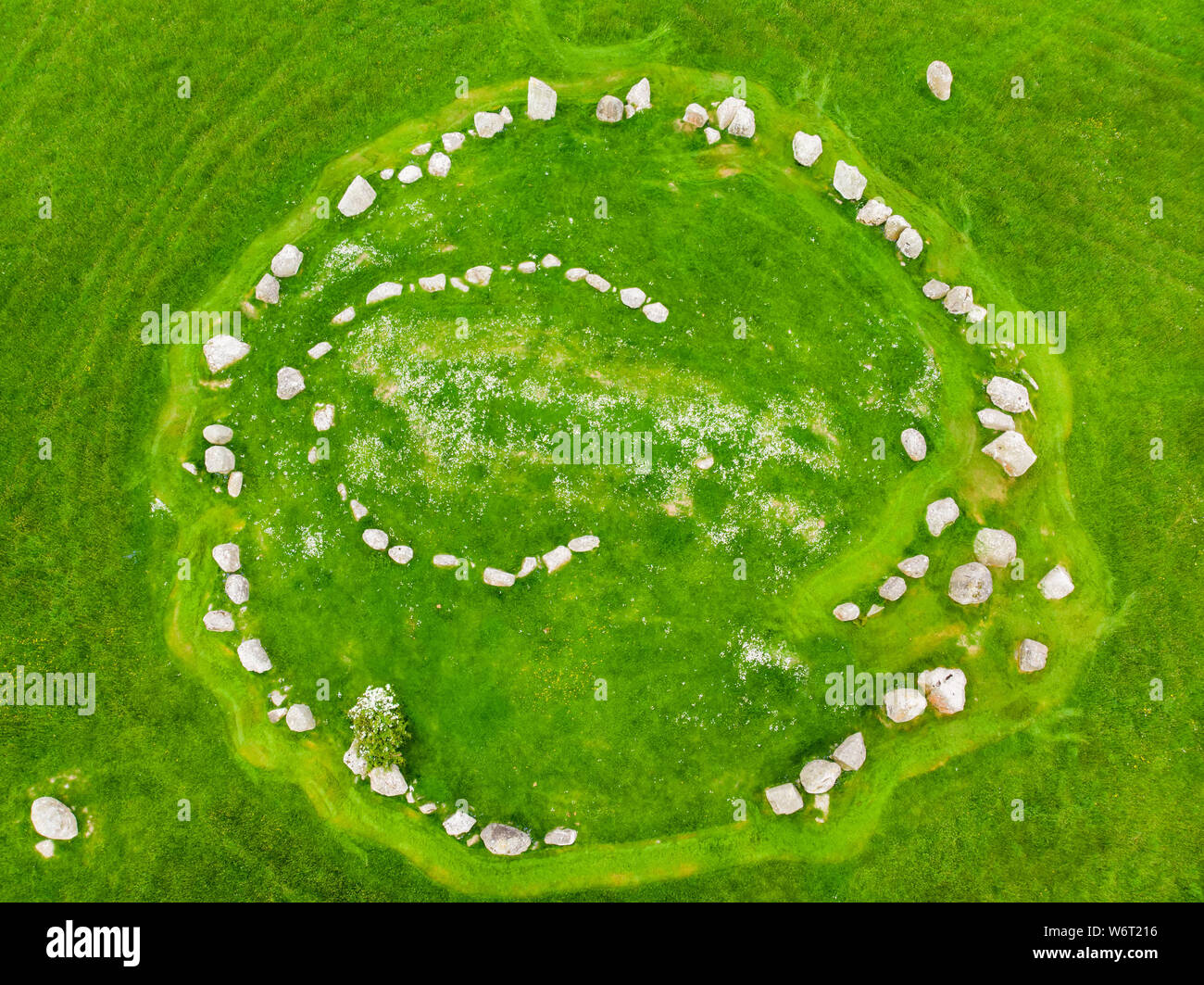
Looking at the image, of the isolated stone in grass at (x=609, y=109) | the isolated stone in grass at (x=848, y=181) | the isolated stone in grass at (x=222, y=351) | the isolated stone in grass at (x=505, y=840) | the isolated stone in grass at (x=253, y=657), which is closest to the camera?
the isolated stone in grass at (x=505, y=840)

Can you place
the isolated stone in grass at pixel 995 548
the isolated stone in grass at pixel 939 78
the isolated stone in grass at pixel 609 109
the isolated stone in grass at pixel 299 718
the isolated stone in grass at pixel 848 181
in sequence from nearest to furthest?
the isolated stone in grass at pixel 299 718 < the isolated stone in grass at pixel 995 548 < the isolated stone in grass at pixel 609 109 < the isolated stone in grass at pixel 848 181 < the isolated stone in grass at pixel 939 78

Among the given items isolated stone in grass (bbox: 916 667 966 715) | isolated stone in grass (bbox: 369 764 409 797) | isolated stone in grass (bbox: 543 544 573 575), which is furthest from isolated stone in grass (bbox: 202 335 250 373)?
isolated stone in grass (bbox: 916 667 966 715)

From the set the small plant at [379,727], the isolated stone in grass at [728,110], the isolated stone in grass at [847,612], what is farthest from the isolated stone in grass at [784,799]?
the isolated stone in grass at [728,110]

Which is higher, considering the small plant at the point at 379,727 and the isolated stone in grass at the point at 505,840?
the small plant at the point at 379,727

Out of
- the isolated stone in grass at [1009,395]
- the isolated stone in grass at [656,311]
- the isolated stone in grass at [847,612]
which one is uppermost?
the isolated stone in grass at [656,311]

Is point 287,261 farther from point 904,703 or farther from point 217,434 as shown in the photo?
point 904,703

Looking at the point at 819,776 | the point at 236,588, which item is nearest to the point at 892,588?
the point at 819,776

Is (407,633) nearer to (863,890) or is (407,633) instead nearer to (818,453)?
(818,453)

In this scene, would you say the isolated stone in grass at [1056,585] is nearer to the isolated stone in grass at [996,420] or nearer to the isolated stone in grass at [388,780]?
the isolated stone in grass at [996,420]
